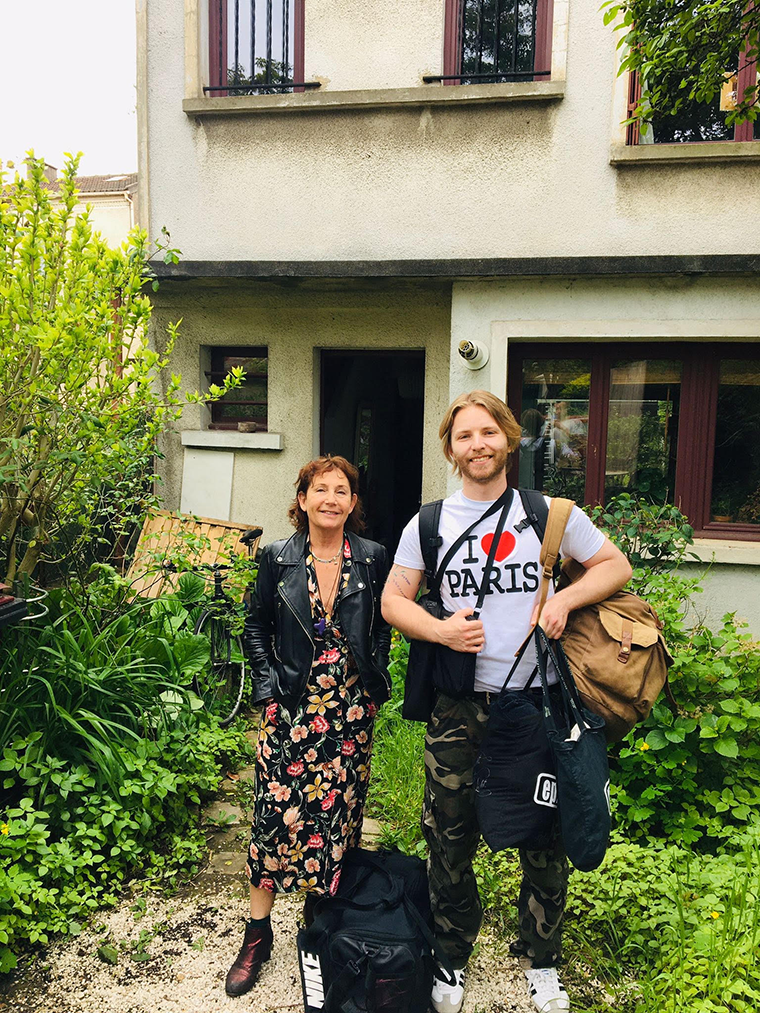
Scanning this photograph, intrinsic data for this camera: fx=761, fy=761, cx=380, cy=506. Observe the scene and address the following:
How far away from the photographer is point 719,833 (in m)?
3.52

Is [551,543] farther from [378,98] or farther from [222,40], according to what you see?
[222,40]

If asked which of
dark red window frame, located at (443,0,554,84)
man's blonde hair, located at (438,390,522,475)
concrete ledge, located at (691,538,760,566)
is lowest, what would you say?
concrete ledge, located at (691,538,760,566)

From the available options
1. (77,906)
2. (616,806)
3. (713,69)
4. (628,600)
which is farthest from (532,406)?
(77,906)

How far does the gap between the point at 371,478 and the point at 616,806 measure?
5.71 m

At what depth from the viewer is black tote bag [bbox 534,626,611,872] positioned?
227cm

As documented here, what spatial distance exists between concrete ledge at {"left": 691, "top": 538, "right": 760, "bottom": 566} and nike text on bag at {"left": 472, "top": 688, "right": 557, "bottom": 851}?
3933mm

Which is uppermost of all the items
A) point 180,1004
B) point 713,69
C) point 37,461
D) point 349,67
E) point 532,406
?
point 349,67

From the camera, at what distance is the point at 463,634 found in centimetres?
245

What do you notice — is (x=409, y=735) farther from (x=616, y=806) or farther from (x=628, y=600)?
(x=628, y=600)

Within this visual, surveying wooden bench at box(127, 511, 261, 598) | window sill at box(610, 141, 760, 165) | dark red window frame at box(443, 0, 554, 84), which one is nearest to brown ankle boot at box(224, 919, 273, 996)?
wooden bench at box(127, 511, 261, 598)

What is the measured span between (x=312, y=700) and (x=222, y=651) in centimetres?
266

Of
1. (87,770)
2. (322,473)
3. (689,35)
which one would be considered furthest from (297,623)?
(689,35)

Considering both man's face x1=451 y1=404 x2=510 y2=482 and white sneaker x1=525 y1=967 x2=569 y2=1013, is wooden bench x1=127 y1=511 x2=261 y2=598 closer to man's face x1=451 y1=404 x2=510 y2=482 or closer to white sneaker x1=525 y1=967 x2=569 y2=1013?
man's face x1=451 y1=404 x2=510 y2=482

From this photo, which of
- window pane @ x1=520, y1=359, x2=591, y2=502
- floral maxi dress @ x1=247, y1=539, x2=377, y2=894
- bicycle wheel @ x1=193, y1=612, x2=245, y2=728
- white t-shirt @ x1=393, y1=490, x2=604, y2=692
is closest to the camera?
white t-shirt @ x1=393, y1=490, x2=604, y2=692
